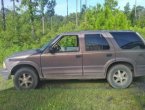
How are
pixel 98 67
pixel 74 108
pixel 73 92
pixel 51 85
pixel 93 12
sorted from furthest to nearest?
pixel 93 12, pixel 51 85, pixel 98 67, pixel 73 92, pixel 74 108

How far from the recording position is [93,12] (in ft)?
72.0

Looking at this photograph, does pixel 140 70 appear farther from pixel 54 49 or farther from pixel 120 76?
pixel 54 49

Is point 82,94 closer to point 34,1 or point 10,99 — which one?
point 10,99

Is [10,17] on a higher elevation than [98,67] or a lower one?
higher

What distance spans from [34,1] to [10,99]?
32.4m

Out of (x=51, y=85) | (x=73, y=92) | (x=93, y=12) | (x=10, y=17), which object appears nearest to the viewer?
(x=73, y=92)

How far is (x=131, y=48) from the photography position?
9586 mm

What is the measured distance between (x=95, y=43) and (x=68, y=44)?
3.52ft

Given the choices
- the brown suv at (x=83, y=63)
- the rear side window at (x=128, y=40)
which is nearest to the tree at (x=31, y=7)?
the brown suv at (x=83, y=63)

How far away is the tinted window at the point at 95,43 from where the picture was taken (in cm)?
955

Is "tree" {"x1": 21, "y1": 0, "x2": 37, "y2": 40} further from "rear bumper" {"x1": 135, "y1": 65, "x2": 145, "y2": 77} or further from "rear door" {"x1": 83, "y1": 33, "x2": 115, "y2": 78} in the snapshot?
"rear bumper" {"x1": 135, "y1": 65, "x2": 145, "y2": 77}

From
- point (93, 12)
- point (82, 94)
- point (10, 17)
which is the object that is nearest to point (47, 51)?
point (82, 94)

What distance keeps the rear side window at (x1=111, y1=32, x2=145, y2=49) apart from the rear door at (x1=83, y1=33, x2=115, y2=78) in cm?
33

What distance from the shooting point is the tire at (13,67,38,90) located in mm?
9469
